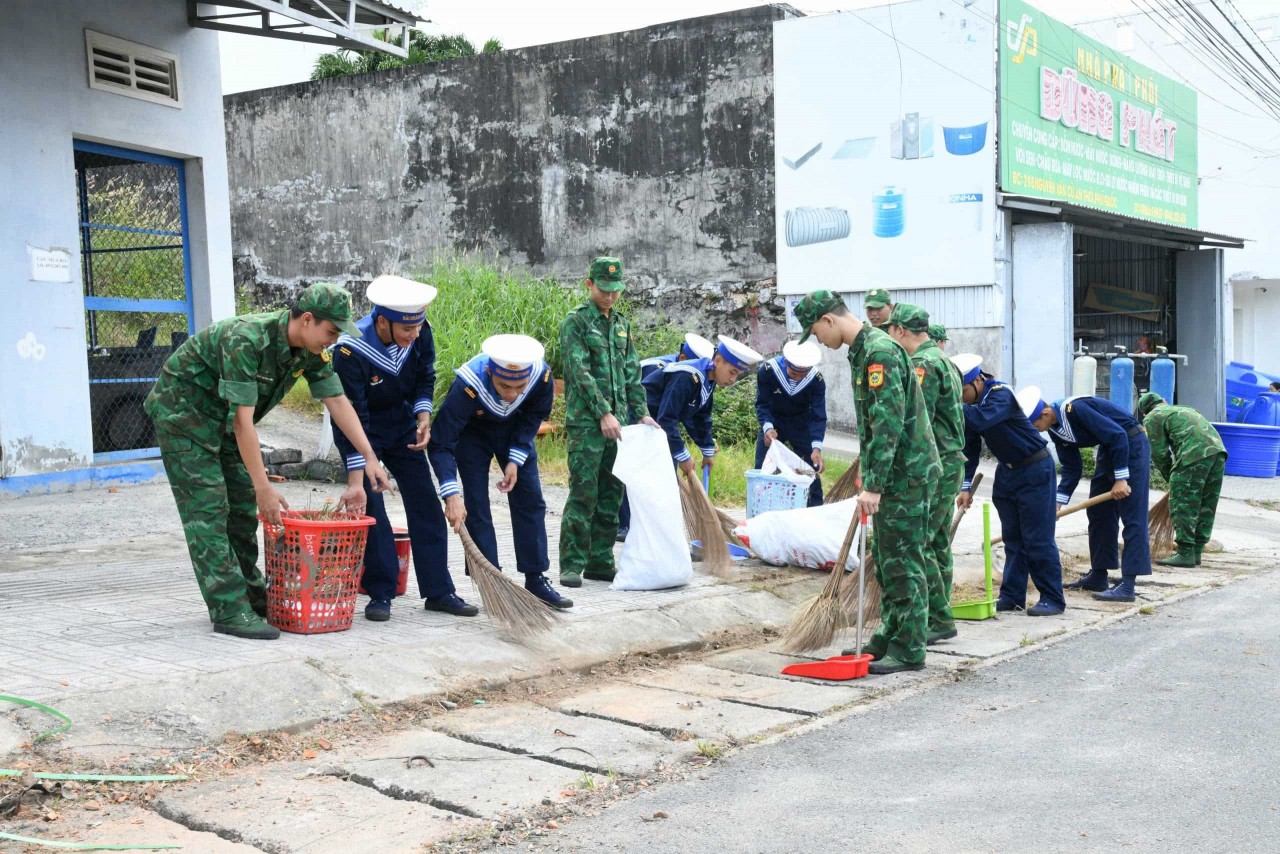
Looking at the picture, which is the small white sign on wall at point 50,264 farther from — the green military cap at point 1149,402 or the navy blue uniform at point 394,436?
the green military cap at point 1149,402

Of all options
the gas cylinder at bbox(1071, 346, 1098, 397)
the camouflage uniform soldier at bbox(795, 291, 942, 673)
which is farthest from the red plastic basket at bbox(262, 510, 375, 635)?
the gas cylinder at bbox(1071, 346, 1098, 397)

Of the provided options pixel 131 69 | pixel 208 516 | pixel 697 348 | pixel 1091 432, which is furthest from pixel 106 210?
pixel 1091 432

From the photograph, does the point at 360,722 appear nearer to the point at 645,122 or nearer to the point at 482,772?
the point at 482,772

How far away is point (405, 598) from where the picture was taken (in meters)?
6.80

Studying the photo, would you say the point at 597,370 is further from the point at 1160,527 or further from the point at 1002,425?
the point at 1160,527

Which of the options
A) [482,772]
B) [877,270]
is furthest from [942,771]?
[877,270]

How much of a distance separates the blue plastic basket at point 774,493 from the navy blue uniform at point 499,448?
2.44m

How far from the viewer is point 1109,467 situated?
8.35 meters

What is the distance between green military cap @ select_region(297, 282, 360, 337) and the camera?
509cm

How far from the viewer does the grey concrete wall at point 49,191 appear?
9633 millimetres

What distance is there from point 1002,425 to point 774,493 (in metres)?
1.83

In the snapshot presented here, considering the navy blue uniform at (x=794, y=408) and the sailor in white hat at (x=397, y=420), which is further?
the navy blue uniform at (x=794, y=408)

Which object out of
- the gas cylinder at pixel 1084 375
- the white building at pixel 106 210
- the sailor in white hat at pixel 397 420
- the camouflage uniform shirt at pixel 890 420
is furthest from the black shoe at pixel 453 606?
the gas cylinder at pixel 1084 375

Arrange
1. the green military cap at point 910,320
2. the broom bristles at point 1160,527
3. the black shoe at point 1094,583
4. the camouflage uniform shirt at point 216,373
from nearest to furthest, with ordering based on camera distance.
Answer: the camouflage uniform shirt at point 216,373 → the green military cap at point 910,320 → the black shoe at point 1094,583 → the broom bristles at point 1160,527
